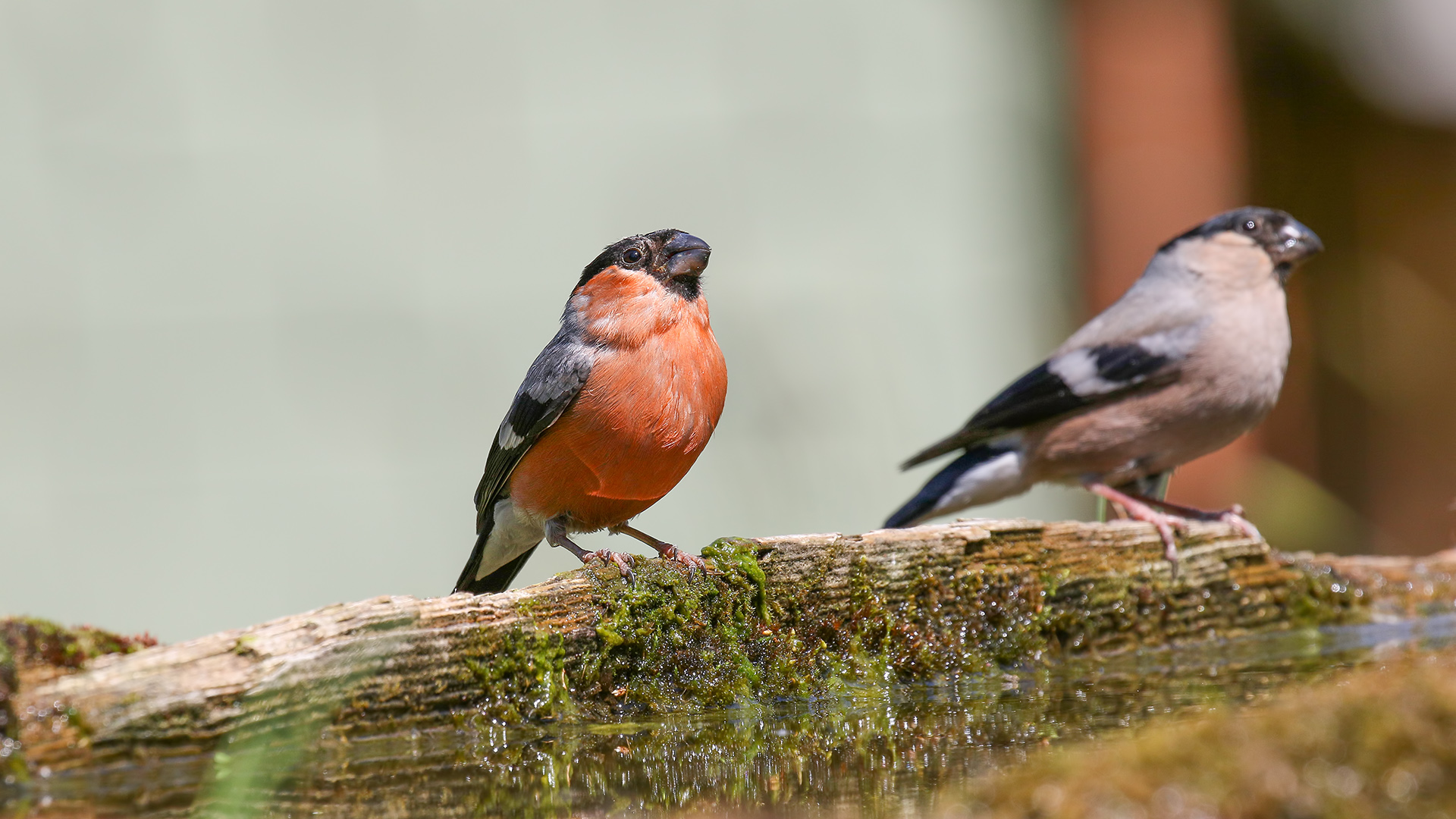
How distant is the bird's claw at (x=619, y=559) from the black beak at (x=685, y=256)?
0.84m

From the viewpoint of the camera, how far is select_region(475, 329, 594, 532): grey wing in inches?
131

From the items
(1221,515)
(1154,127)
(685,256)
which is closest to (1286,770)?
(685,256)

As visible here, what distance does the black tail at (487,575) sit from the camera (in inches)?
147

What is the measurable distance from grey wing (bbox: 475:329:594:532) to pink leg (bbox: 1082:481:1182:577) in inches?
65.6

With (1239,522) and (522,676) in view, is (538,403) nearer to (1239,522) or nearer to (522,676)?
(522,676)

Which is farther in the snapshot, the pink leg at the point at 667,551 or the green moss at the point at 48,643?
the pink leg at the point at 667,551

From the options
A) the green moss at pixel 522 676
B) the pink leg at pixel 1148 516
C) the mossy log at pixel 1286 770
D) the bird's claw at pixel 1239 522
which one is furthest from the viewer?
the bird's claw at pixel 1239 522

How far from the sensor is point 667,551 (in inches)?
123

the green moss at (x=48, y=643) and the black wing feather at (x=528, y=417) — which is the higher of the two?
the black wing feather at (x=528, y=417)

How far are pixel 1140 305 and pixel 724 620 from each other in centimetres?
291

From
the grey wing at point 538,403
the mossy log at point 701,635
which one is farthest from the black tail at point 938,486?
the grey wing at point 538,403

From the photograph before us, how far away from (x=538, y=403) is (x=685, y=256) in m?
0.60

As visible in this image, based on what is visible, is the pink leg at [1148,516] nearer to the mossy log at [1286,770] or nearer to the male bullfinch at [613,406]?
the male bullfinch at [613,406]

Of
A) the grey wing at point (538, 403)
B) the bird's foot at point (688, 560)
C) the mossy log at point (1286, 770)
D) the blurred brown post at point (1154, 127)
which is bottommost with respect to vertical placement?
the mossy log at point (1286, 770)
